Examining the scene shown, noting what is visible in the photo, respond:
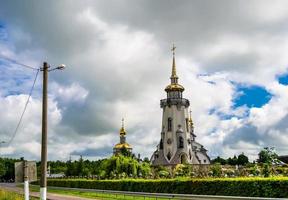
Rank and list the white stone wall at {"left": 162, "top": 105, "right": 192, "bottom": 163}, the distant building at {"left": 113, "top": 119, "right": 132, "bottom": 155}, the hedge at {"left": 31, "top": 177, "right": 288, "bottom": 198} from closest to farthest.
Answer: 1. the hedge at {"left": 31, "top": 177, "right": 288, "bottom": 198}
2. the white stone wall at {"left": 162, "top": 105, "right": 192, "bottom": 163}
3. the distant building at {"left": 113, "top": 119, "right": 132, "bottom": 155}

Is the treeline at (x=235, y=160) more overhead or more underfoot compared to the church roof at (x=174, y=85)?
more underfoot

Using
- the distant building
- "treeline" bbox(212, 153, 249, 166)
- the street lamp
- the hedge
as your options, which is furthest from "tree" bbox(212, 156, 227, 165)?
the street lamp

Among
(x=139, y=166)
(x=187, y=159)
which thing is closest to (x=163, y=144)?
(x=187, y=159)

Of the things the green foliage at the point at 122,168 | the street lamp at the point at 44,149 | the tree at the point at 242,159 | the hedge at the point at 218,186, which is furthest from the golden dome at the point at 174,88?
the street lamp at the point at 44,149

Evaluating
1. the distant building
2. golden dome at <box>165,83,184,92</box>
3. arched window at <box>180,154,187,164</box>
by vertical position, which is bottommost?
arched window at <box>180,154,187,164</box>

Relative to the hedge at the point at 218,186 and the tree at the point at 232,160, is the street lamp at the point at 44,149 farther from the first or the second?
the tree at the point at 232,160

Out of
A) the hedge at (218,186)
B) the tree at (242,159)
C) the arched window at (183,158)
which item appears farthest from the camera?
the tree at (242,159)

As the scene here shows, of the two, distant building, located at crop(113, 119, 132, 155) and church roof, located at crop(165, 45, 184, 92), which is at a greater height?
church roof, located at crop(165, 45, 184, 92)

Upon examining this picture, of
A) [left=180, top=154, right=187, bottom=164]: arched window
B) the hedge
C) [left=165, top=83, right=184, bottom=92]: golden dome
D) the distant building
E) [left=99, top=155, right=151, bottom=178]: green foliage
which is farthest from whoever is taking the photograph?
the distant building

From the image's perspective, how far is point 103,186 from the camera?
5172 centimetres

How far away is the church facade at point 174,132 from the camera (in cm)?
10306

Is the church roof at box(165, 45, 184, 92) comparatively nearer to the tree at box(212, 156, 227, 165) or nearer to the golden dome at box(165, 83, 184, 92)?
the golden dome at box(165, 83, 184, 92)

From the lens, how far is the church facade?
103062 millimetres

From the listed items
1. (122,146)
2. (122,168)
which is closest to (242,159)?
(122,146)
